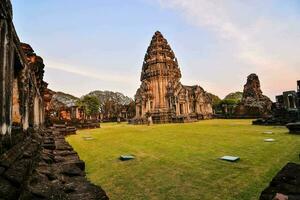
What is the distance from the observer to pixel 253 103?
113 feet

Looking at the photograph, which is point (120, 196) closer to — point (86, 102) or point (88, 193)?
point (88, 193)

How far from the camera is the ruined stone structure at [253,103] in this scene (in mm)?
31641

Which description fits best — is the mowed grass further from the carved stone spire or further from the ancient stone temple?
the carved stone spire

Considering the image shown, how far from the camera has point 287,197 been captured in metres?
2.22

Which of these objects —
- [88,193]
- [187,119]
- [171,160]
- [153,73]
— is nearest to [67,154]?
[171,160]

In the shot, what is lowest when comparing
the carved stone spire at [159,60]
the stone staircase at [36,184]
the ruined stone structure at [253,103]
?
the stone staircase at [36,184]

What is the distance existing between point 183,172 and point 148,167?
950mm

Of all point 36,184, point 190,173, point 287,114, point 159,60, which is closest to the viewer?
point 36,184

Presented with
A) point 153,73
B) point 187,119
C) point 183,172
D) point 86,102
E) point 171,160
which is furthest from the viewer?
point 86,102

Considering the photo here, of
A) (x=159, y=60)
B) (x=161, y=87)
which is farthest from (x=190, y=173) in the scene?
(x=159, y=60)

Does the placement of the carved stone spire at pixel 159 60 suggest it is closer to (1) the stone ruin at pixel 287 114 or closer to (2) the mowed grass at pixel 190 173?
(1) the stone ruin at pixel 287 114

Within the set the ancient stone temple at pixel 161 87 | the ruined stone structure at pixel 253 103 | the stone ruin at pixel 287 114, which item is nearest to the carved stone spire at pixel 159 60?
the ancient stone temple at pixel 161 87

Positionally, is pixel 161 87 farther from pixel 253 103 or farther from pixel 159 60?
pixel 253 103

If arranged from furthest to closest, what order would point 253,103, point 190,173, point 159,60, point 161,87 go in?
point 159,60
point 161,87
point 253,103
point 190,173
